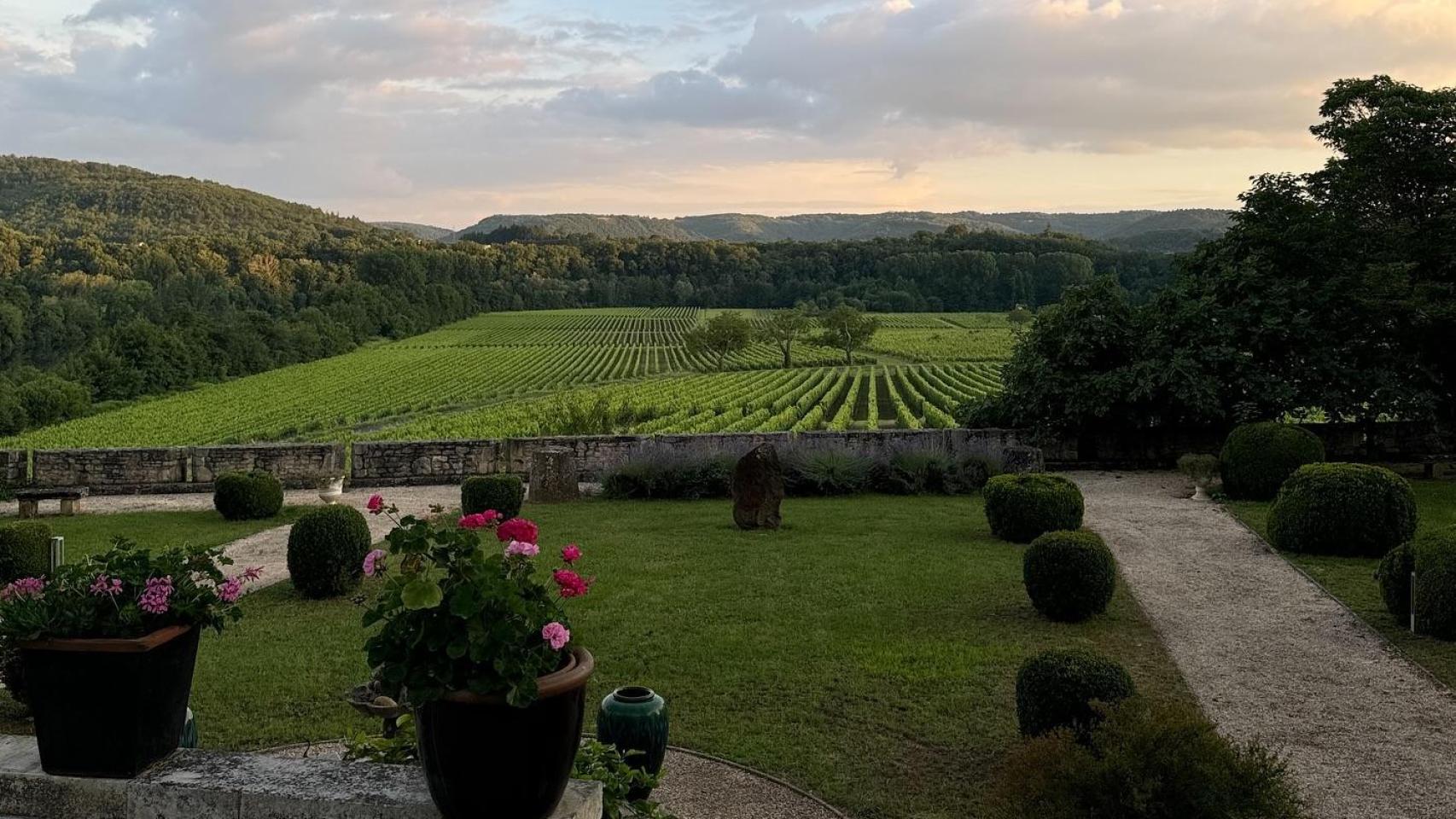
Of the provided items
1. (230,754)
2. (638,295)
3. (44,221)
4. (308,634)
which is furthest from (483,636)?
(44,221)

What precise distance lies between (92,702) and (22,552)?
8786 millimetres

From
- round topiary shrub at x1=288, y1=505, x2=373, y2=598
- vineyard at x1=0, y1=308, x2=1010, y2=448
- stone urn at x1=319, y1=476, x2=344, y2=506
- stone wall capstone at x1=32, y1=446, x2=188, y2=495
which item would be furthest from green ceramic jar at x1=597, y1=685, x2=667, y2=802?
vineyard at x1=0, y1=308, x2=1010, y2=448

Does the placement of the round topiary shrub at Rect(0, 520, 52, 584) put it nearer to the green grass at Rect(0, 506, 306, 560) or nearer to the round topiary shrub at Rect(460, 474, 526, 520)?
the green grass at Rect(0, 506, 306, 560)

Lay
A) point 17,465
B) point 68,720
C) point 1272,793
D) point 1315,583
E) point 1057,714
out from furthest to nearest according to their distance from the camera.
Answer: point 17,465, point 1315,583, point 1057,714, point 1272,793, point 68,720

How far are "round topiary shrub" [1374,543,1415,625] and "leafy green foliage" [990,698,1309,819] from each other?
570 cm

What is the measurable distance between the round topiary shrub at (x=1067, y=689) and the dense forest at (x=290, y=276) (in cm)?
5001

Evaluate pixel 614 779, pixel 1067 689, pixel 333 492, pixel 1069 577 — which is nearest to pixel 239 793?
pixel 614 779

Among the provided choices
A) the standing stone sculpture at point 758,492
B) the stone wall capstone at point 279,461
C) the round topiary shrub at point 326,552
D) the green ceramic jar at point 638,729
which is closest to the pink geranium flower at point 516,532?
the green ceramic jar at point 638,729

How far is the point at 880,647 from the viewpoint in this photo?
8875 millimetres

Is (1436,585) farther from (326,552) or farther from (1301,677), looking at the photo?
(326,552)

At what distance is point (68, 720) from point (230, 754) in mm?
598

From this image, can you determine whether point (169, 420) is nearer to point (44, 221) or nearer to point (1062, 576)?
point (1062, 576)

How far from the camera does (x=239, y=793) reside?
3.89 m

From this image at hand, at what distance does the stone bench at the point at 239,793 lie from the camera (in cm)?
386
